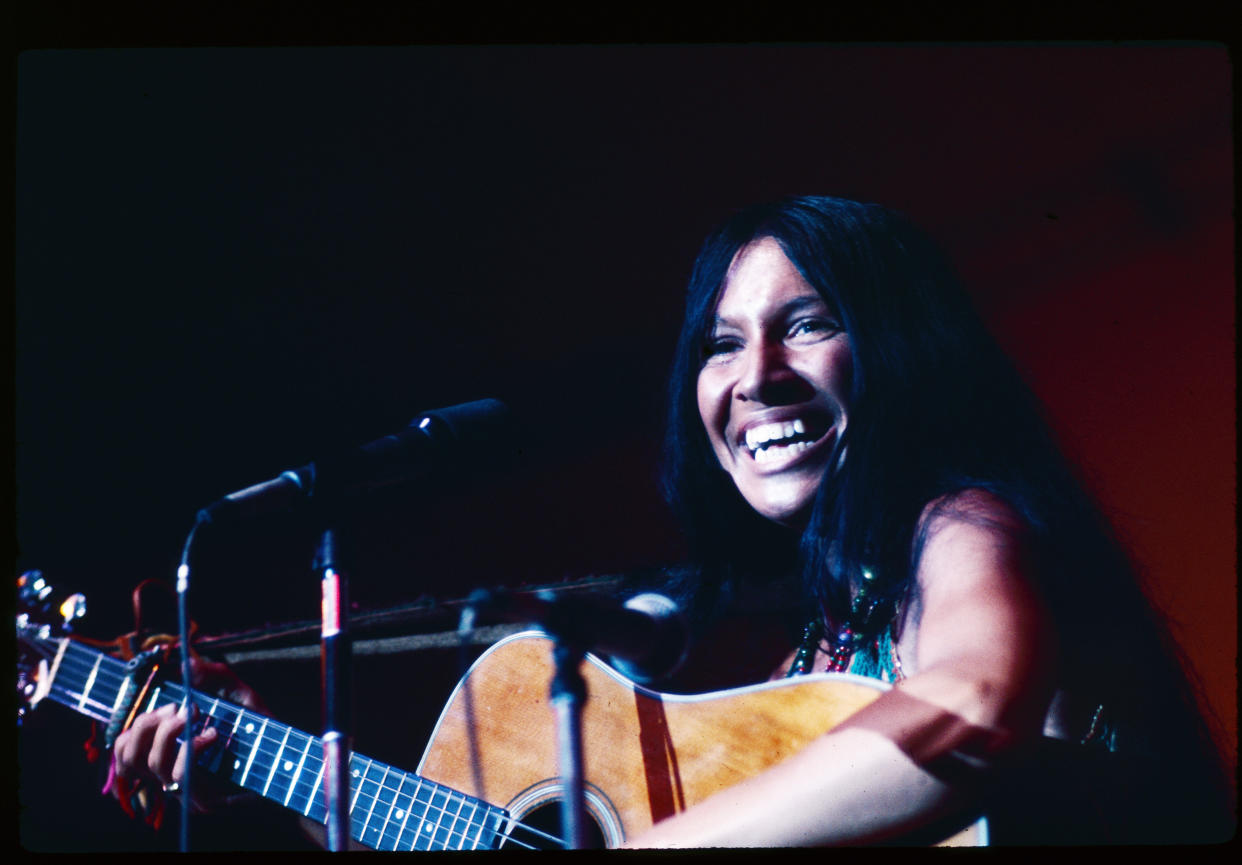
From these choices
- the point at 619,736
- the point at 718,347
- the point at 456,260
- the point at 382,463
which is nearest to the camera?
the point at 382,463

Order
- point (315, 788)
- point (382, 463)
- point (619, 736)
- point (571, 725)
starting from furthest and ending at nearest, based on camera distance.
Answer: point (315, 788) < point (619, 736) < point (382, 463) < point (571, 725)

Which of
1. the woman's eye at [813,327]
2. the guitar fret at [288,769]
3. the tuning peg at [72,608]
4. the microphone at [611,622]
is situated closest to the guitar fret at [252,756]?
the guitar fret at [288,769]

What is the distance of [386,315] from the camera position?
184 centimetres

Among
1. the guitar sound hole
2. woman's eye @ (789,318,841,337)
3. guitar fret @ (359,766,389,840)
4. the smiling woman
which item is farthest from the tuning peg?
woman's eye @ (789,318,841,337)

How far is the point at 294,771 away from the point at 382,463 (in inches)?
26.0

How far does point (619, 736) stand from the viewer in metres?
1.43

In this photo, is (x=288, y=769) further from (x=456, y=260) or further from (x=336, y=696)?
(x=456, y=260)

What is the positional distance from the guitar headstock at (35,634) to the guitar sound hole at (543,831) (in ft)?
2.91

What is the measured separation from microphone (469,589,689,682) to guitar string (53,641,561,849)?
398 mm

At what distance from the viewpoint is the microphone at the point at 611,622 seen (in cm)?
106

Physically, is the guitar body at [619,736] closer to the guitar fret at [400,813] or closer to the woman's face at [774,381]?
the guitar fret at [400,813]

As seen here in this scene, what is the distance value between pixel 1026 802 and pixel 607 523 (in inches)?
31.4

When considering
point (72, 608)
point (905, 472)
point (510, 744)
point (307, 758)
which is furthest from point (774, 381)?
point (72, 608)

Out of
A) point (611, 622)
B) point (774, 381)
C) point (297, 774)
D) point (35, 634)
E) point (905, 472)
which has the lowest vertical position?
point (297, 774)
